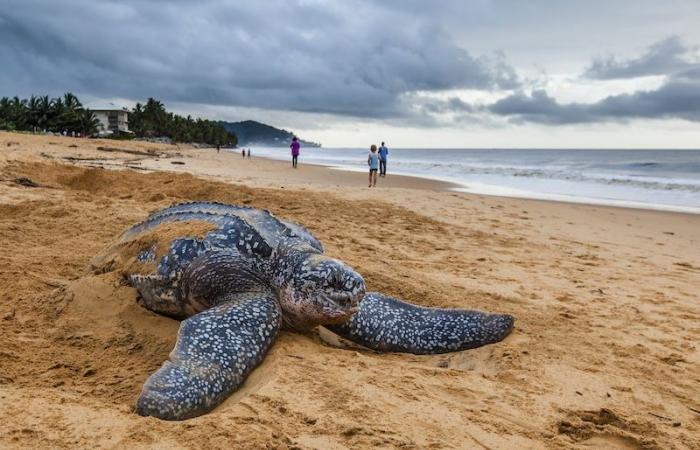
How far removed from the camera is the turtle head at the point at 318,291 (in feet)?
9.28

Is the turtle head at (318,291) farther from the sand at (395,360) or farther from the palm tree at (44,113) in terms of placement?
the palm tree at (44,113)

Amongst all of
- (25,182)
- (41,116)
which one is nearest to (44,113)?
(41,116)

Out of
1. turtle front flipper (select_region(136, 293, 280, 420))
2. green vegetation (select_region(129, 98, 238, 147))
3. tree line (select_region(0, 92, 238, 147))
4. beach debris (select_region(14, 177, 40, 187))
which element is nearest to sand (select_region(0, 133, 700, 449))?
turtle front flipper (select_region(136, 293, 280, 420))

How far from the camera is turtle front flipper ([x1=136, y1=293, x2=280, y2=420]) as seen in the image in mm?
2127

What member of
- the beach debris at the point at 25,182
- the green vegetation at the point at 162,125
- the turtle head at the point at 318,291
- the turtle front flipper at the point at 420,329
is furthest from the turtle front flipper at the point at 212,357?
the green vegetation at the point at 162,125

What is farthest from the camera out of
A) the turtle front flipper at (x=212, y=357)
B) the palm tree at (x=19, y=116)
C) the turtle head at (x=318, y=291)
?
the palm tree at (x=19, y=116)

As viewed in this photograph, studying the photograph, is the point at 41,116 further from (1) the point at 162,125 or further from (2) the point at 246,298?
(2) the point at 246,298

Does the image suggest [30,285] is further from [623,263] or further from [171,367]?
[623,263]

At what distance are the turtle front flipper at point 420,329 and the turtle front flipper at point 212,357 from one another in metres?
0.59

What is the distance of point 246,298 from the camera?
291 cm

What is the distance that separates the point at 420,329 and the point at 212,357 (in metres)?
1.39

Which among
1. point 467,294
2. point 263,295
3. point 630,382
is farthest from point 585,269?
point 263,295

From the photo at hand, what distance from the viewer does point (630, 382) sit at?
→ 2.83 m

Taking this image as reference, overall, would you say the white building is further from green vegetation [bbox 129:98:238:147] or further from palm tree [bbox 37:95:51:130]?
palm tree [bbox 37:95:51:130]
